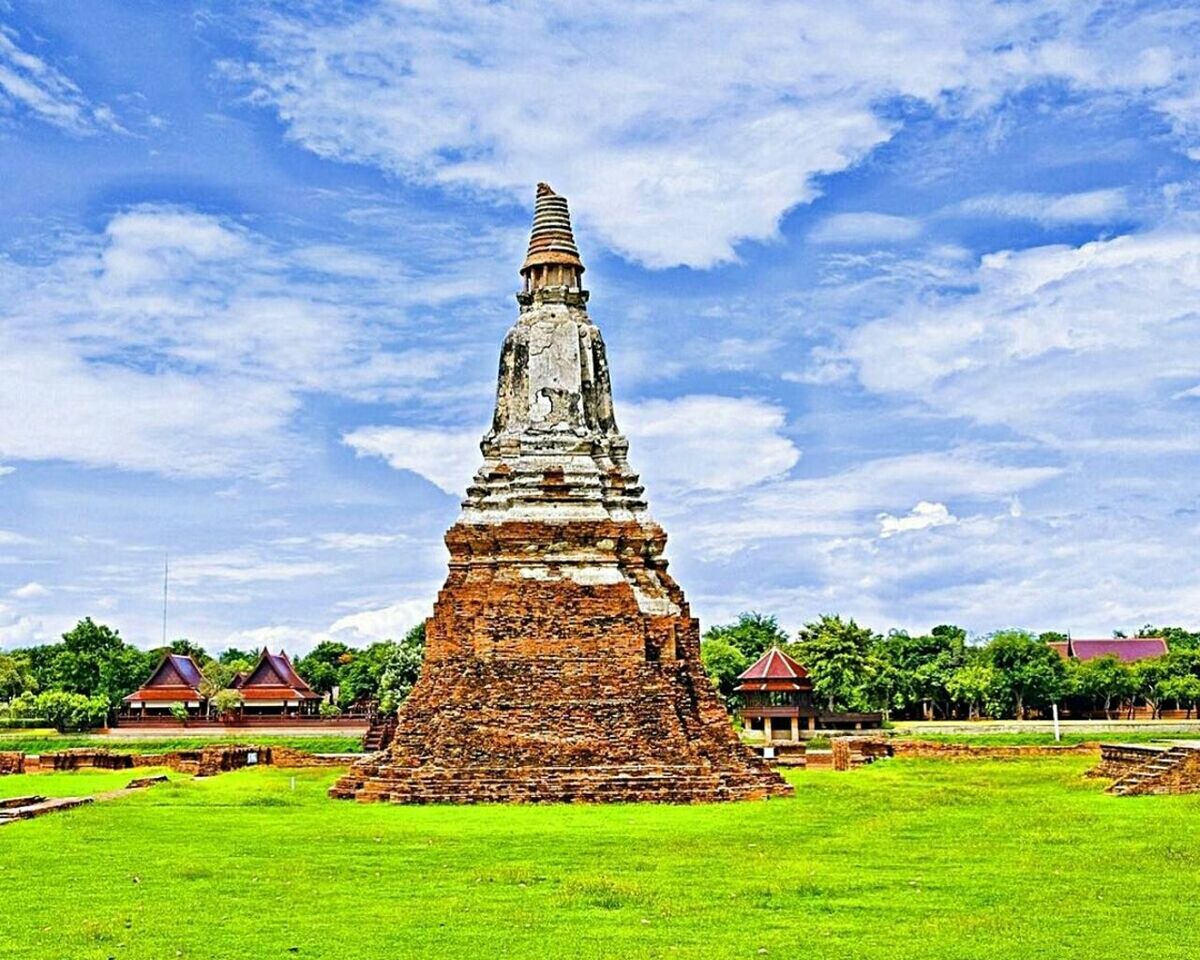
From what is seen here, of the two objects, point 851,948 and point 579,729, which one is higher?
A: point 579,729

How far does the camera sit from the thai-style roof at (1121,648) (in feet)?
252

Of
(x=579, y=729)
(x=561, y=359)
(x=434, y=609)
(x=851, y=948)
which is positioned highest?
(x=561, y=359)

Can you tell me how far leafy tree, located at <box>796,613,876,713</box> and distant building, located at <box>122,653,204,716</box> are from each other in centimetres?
2712

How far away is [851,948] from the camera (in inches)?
443

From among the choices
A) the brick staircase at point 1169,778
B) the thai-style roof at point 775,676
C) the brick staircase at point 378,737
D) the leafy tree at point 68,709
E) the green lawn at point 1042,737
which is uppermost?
the thai-style roof at point 775,676

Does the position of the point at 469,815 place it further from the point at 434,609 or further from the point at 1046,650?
the point at 1046,650

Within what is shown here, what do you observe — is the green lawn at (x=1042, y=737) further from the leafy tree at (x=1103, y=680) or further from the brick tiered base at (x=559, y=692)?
the brick tiered base at (x=559, y=692)

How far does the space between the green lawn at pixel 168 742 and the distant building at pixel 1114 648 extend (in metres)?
41.5

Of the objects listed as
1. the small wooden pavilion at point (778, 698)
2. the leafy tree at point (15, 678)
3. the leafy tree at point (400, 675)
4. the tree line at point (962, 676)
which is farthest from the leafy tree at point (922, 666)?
the leafy tree at point (15, 678)

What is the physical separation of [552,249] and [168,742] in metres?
27.5

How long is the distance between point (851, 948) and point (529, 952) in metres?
2.47

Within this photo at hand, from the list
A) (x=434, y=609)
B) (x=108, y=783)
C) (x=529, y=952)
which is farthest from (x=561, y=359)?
(x=529, y=952)

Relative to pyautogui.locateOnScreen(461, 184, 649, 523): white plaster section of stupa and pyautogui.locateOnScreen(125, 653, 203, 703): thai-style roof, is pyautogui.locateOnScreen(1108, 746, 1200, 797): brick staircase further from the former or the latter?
pyautogui.locateOnScreen(125, 653, 203, 703): thai-style roof

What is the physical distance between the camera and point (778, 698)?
49469mm
